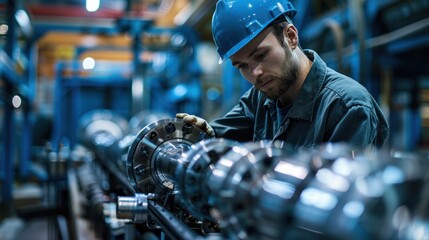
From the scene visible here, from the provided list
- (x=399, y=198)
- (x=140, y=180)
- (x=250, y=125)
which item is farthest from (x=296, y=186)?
(x=250, y=125)

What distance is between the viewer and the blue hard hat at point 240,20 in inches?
49.2

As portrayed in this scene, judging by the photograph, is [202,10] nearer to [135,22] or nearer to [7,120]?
[135,22]

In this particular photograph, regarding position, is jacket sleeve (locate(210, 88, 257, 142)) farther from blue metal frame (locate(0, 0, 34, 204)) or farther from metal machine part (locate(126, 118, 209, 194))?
blue metal frame (locate(0, 0, 34, 204))

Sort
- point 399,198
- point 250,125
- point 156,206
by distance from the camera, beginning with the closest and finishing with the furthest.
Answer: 1. point 399,198
2. point 156,206
3. point 250,125

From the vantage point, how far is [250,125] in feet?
5.48

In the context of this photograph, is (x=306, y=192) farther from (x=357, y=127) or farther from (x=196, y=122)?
(x=196, y=122)

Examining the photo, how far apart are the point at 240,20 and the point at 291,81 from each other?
0.76 ft

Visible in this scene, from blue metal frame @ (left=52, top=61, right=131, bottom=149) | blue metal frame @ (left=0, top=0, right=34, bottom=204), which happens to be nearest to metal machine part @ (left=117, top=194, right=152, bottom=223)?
blue metal frame @ (left=0, top=0, right=34, bottom=204)

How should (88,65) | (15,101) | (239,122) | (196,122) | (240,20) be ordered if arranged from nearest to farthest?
(240,20) → (196,122) → (239,122) → (15,101) → (88,65)

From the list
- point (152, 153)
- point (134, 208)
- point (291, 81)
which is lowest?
point (134, 208)

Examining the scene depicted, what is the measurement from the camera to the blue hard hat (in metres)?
1.25

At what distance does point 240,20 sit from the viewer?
1.25 meters

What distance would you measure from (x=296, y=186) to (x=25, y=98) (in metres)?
5.08

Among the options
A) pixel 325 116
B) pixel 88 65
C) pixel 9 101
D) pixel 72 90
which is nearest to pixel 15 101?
pixel 9 101
